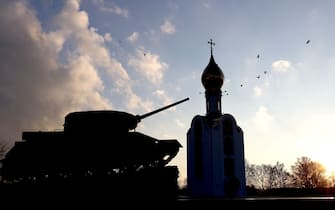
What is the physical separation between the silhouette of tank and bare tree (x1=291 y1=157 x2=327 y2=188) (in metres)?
51.6

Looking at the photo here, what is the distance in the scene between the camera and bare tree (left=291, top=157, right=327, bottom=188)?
5909 centimetres

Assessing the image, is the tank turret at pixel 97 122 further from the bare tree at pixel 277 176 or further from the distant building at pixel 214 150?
the bare tree at pixel 277 176

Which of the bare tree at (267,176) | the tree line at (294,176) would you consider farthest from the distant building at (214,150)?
the bare tree at (267,176)

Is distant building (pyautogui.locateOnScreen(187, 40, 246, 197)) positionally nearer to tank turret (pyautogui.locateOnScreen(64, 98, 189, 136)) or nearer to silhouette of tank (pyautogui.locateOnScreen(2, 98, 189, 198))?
silhouette of tank (pyautogui.locateOnScreen(2, 98, 189, 198))

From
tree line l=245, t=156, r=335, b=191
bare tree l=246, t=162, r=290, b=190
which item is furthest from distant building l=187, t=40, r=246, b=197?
bare tree l=246, t=162, r=290, b=190

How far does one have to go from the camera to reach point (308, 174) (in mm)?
60688

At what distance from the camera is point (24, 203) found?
13.0 m

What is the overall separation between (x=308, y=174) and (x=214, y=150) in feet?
99.8

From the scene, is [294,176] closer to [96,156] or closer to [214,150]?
[214,150]

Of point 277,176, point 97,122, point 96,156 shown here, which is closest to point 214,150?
point 97,122

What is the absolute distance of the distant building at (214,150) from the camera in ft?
124

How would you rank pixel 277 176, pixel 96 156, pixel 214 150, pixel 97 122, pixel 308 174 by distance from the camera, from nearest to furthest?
pixel 96 156 < pixel 97 122 < pixel 214 150 < pixel 308 174 < pixel 277 176

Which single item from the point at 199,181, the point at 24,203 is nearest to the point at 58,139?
the point at 24,203

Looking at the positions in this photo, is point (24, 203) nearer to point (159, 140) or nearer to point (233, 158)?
point (159, 140)
